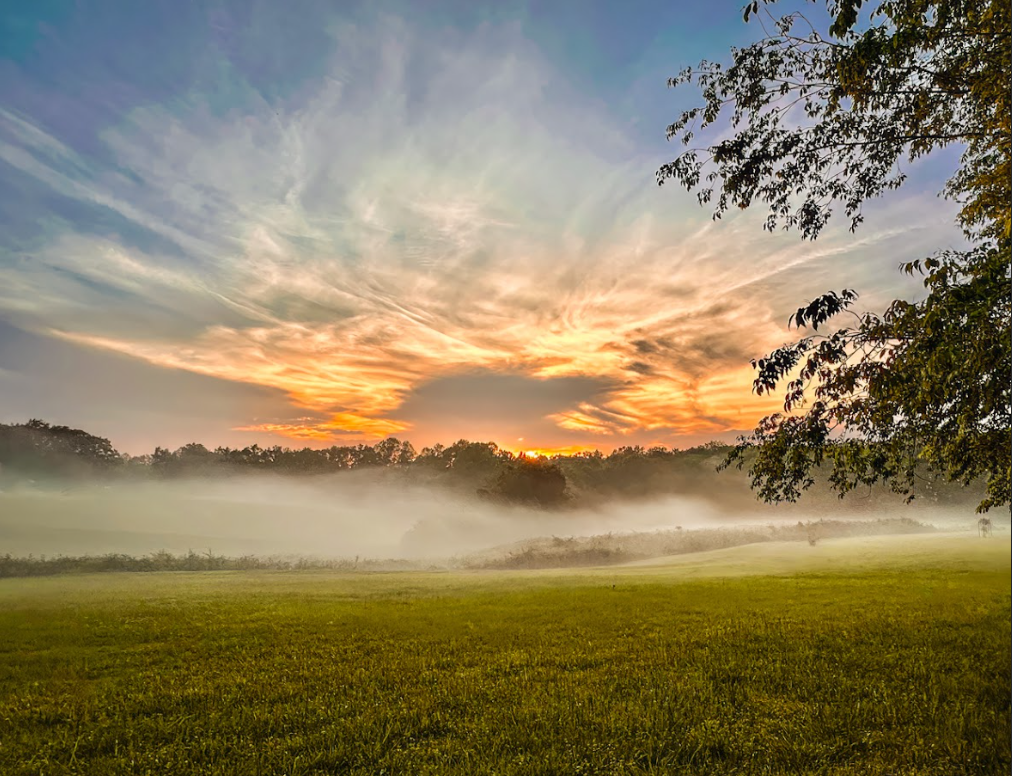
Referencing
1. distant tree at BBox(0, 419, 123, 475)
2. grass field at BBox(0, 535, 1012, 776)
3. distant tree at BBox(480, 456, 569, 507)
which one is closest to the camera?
grass field at BBox(0, 535, 1012, 776)

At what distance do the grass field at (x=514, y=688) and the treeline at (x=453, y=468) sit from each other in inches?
1718

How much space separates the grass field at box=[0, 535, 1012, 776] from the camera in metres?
7.48

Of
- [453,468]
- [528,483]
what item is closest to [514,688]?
[528,483]

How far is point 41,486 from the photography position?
5566 cm

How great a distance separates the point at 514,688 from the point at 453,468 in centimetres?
11491

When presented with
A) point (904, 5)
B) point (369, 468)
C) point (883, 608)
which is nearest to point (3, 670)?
point (904, 5)

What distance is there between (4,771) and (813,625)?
19777 millimetres

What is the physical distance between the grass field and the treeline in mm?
43633

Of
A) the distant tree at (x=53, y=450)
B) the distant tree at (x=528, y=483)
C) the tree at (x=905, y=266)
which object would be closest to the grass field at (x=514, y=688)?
the tree at (x=905, y=266)

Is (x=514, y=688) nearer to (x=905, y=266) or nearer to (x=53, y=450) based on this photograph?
(x=905, y=266)

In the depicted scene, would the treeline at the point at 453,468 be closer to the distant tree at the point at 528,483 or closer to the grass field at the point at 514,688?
the distant tree at the point at 528,483

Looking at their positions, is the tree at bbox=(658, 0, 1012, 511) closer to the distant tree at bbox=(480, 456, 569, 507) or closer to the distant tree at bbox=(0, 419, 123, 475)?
the distant tree at bbox=(0, 419, 123, 475)

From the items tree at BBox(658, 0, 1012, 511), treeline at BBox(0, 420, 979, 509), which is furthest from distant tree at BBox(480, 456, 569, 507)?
tree at BBox(658, 0, 1012, 511)

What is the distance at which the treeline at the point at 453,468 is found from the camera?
5900 centimetres
